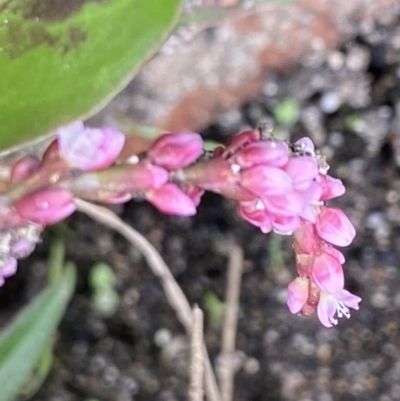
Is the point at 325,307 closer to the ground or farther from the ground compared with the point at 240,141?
closer to the ground

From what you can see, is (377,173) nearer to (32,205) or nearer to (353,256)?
(353,256)

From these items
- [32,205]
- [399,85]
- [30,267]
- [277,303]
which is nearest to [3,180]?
[32,205]

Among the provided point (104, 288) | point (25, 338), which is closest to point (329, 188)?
point (25, 338)

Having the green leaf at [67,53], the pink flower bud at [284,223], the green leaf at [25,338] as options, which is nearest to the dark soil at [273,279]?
the green leaf at [25,338]

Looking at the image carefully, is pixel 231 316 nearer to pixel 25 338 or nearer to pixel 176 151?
pixel 25 338

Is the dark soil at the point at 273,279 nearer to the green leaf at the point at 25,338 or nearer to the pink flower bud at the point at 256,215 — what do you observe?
the green leaf at the point at 25,338

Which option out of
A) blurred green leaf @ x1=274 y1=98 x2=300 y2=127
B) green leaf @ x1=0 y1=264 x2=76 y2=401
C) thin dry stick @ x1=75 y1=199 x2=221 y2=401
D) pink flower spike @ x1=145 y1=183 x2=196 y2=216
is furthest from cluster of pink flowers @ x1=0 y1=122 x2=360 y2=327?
blurred green leaf @ x1=274 y1=98 x2=300 y2=127

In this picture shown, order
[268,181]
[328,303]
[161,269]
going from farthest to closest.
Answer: [161,269] → [328,303] → [268,181]
